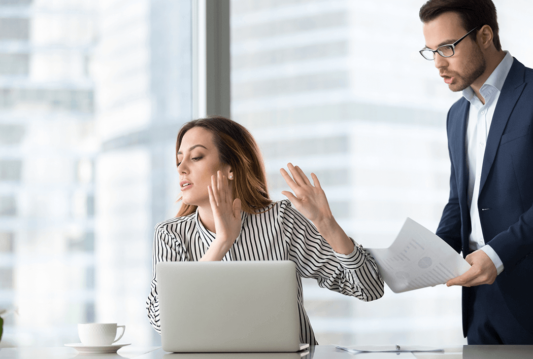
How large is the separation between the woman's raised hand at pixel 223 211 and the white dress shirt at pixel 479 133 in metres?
0.86

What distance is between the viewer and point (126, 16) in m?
2.64

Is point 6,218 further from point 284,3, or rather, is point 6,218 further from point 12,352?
point 284,3

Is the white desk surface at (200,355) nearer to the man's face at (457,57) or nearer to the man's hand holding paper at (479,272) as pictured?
the man's hand holding paper at (479,272)

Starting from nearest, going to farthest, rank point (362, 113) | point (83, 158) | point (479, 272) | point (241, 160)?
point (479, 272)
point (241, 160)
point (83, 158)
point (362, 113)

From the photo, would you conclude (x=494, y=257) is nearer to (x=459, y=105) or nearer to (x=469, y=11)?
(x=459, y=105)

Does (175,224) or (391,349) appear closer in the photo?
(391,349)

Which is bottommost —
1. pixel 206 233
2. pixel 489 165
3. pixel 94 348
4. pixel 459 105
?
pixel 94 348

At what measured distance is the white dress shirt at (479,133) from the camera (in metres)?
1.93

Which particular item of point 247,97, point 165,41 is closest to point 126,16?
A: point 165,41

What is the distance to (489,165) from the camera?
1.86 metres

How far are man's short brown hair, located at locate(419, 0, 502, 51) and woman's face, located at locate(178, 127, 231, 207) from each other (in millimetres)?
936

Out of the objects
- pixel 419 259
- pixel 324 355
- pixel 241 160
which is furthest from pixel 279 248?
pixel 324 355

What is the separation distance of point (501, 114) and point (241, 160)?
36.9 inches

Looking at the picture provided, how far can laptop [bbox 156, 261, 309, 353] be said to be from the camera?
1284mm
